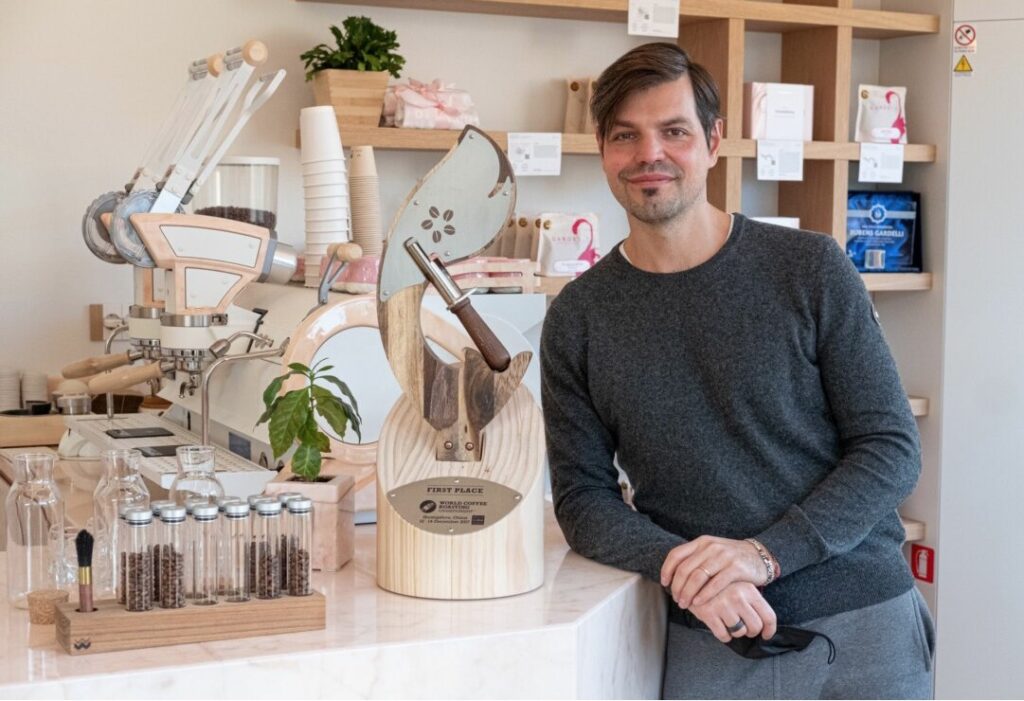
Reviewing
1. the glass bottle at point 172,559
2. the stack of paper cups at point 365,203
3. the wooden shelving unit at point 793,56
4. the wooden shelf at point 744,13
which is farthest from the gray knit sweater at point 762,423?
the wooden shelf at point 744,13

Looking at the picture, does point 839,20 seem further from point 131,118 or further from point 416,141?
point 131,118

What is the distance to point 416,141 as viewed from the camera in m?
3.20

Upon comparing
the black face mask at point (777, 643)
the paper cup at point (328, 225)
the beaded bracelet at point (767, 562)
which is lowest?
the black face mask at point (777, 643)

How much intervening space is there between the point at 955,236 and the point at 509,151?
4.48 ft

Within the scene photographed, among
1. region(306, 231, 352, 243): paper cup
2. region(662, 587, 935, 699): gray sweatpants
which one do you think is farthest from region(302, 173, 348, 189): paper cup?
region(662, 587, 935, 699): gray sweatpants

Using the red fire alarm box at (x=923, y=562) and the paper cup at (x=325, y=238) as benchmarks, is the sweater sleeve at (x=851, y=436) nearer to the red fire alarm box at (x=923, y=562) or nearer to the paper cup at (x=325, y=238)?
the paper cup at (x=325, y=238)

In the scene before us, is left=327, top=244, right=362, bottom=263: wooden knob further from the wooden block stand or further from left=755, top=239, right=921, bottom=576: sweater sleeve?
the wooden block stand

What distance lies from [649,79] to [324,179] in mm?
1055

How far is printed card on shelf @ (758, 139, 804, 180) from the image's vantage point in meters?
3.61

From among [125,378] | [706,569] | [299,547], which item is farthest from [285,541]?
[125,378]

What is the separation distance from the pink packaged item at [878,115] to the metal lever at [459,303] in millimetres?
2545

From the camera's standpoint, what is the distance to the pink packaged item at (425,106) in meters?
3.20

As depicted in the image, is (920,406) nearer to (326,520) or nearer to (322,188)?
(322,188)

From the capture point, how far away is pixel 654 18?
11.3 feet
